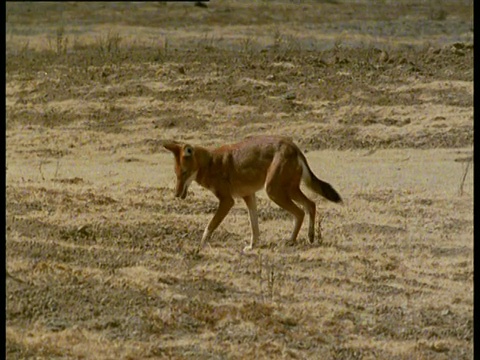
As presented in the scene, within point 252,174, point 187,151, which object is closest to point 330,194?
point 252,174

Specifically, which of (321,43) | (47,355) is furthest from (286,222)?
(321,43)

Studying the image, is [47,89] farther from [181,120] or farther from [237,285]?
[237,285]

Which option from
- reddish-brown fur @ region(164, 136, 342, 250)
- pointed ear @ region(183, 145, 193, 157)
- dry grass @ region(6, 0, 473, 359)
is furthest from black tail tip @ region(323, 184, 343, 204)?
pointed ear @ region(183, 145, 193, 157)

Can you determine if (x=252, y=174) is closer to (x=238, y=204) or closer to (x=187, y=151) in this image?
(x=187, y=151)

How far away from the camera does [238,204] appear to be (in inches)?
460

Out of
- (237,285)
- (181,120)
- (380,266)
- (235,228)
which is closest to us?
(237,285)

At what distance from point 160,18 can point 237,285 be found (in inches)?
690

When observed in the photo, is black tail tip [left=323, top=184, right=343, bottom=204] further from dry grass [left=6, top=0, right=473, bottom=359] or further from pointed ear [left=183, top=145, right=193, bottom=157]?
pointed ear [left=183, top=145, right=193, bottom=157]

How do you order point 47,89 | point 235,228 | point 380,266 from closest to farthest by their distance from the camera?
1. point 380,266
2. point 235,228
3. point 47,89

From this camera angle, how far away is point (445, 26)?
2433 cm

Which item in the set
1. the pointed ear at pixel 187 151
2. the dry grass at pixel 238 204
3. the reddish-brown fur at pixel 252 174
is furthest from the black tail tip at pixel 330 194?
the pointed ear at pixel 187 151

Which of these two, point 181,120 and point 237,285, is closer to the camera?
point 237,285

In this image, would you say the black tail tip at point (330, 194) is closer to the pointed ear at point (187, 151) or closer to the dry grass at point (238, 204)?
the dry grass at point (238, 204)
